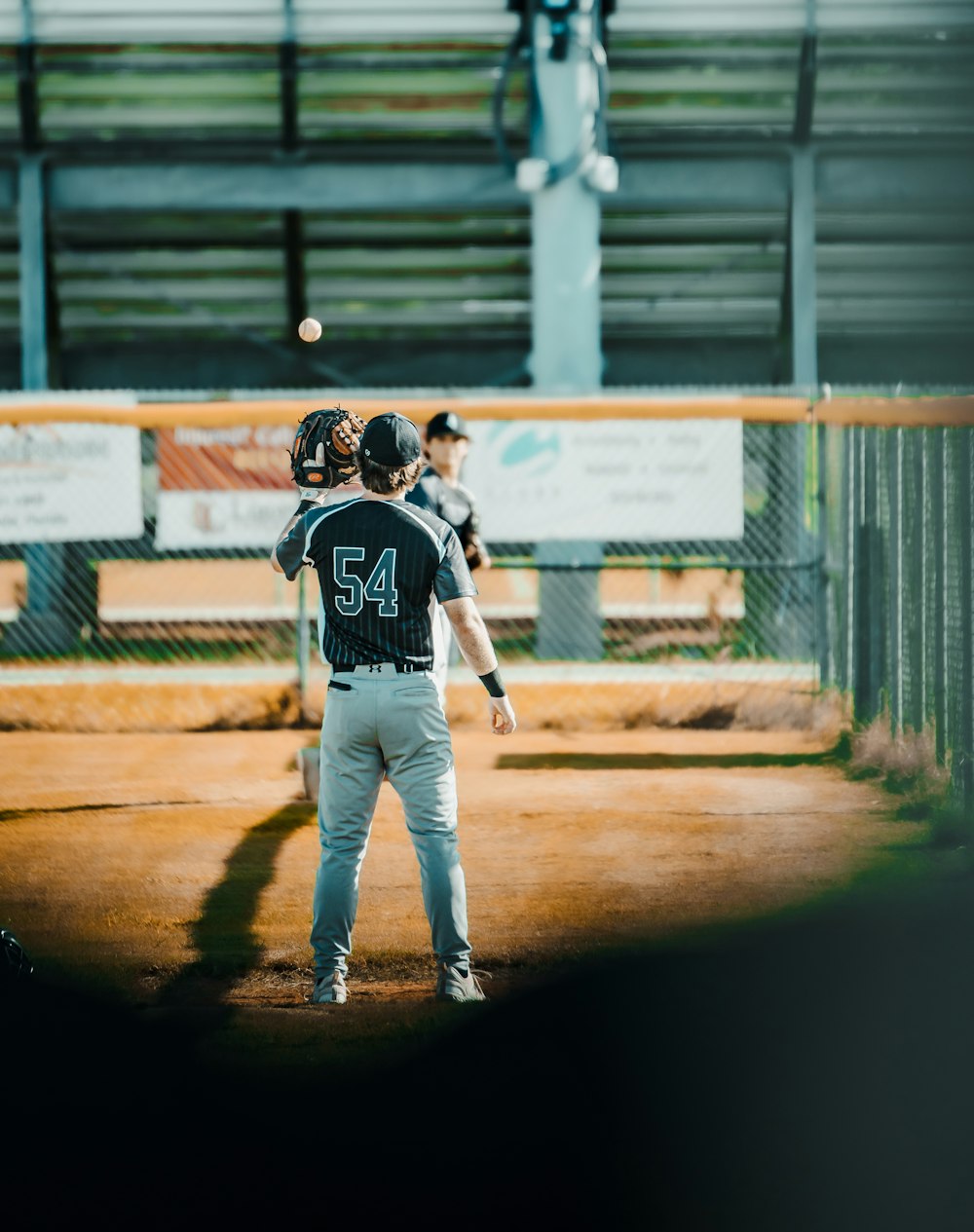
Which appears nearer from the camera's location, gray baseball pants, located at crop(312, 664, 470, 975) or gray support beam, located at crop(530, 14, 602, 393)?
gray baseball pants, located at crop(312, 664, 470, 975)

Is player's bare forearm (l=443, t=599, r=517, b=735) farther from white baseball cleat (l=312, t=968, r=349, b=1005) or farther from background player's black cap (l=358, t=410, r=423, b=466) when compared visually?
white baseball cleat (l=312, t=968, r=349, b=1005)

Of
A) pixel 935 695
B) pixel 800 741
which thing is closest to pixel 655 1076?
pixel 935 695

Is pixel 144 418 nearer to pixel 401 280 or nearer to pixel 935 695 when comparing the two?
pixel 935 695

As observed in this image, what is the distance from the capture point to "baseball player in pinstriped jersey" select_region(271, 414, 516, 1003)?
4.11 m

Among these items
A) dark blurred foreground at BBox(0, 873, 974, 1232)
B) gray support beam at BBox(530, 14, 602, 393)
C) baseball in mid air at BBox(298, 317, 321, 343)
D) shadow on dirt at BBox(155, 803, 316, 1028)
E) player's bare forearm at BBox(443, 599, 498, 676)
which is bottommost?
dark blurred foreground at BBox(0, 873, 974, 1232)

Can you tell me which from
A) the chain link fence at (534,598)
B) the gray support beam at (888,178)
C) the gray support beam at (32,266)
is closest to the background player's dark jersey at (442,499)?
the chain link fence at (534,598)

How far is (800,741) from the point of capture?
8.86m

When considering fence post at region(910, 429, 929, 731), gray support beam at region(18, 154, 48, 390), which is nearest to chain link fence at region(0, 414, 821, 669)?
gray support beam at region(18, 154, 48, 390)

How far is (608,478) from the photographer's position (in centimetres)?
943

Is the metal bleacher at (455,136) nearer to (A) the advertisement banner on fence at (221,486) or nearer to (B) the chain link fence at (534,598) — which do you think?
(B) the chain link fence at (534,598)

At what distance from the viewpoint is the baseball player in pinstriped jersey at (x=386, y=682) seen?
162 inches

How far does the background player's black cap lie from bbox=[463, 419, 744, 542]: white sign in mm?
5218

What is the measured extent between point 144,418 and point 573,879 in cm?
505

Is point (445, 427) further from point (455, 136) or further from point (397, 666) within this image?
point (455, 136)
